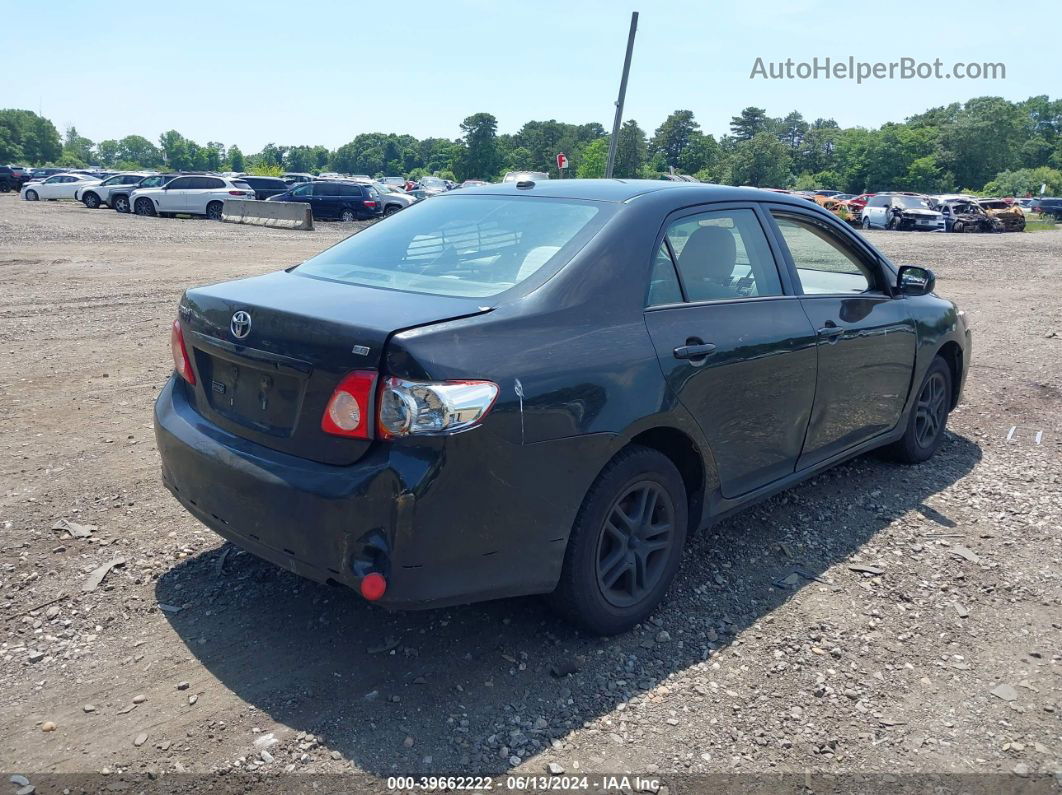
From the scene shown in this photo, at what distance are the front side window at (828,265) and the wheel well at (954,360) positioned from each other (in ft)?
3.40

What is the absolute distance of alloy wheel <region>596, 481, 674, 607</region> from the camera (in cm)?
337

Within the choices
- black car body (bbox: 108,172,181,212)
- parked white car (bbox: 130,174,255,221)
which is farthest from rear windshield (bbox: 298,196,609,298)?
black car body (bbox: 108,172,181,212)

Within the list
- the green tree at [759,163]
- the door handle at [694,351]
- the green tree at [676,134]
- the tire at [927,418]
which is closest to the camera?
the door handle at [694,351]

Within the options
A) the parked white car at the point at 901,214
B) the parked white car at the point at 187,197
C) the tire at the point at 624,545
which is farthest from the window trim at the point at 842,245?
the parked white car at the point at 901,214

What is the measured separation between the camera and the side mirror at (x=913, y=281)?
5051mm

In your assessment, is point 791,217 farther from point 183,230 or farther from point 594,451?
point 183,230

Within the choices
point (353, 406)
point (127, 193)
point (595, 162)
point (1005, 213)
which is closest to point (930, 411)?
point (353, 406)

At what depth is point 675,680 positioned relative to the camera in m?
3.22

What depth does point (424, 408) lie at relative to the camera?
275cm

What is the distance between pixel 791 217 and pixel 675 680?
2491mm

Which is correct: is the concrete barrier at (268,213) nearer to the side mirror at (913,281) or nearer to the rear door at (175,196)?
the rear door at (175,196)

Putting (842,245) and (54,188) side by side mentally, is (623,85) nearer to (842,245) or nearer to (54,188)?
(842,245)

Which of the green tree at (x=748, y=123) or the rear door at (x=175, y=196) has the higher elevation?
the green tree at (x=748, y=123)

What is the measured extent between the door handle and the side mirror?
6.73ft
